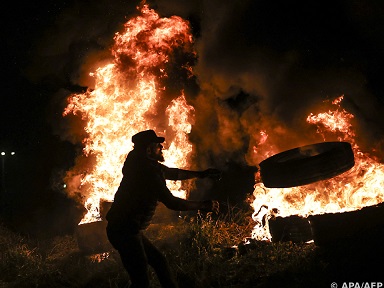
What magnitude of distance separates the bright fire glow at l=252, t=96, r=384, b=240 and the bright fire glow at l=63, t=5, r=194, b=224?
3.19m

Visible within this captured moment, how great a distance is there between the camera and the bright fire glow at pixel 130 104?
35.8 ft

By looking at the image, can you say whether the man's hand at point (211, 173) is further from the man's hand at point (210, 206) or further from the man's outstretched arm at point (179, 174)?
the man's hand at point (210, 206)

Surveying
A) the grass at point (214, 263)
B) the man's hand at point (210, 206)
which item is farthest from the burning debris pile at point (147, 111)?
the man's hand at point (210, 206)

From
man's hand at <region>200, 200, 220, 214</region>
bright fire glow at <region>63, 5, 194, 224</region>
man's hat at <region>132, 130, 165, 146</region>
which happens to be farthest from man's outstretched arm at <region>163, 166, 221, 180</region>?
bright fire glow at <region>63, 5, 194, 224</region>

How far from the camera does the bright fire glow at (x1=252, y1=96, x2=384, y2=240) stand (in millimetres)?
7535

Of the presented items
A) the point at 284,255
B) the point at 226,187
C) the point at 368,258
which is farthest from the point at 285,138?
the point at 368,258

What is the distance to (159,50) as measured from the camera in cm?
1217

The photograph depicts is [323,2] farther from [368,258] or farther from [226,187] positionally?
[368,258]

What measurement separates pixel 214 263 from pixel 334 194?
3370 mm

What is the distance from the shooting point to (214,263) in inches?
250

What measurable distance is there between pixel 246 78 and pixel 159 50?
3.33 meters

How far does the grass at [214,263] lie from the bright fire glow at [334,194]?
2.07ft

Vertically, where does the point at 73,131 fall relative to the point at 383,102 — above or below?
above

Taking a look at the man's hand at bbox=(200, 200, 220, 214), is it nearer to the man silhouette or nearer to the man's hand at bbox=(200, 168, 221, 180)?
the man silhouette
